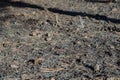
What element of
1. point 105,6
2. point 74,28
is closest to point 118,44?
point 74,28

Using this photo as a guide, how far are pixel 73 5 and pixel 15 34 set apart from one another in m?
3.01

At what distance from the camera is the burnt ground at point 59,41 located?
16.1 ft

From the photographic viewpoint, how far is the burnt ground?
16.1ft

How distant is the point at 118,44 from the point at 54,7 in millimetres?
3217

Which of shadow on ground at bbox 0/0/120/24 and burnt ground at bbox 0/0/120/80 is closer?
burnt ground at bbox 0/0/120/80

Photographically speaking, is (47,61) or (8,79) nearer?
(8,79)

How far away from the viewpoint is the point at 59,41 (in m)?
6.19

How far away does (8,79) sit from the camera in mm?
4676

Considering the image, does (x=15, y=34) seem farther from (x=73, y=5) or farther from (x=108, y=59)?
(x=73, y=5)

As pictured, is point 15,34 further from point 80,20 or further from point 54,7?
point 54,7

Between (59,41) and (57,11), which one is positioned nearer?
(59,41)

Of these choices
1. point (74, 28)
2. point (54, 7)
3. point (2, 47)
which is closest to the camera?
point (2, 47)

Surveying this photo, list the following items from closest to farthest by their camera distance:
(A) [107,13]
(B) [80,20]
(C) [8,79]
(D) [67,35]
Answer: (C) [8,79] < (D) [67,35] < (B) [80,20] < (A) [107,13]

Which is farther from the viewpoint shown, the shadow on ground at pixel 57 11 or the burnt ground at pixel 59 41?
the shadow on ground at pixel 57 11
